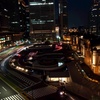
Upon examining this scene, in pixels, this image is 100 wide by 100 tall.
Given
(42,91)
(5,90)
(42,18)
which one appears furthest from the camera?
(42,18)

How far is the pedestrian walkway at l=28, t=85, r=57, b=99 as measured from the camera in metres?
35.5

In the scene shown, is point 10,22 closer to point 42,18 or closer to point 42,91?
point 42,18

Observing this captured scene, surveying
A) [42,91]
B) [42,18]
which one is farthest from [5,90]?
[42,18]

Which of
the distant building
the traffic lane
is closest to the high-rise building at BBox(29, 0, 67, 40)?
the distant building

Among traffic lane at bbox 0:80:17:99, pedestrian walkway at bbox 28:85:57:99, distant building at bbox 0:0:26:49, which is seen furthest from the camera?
distant building at bbox 0:0:26:49

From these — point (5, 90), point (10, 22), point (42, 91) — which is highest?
point (10, 22)

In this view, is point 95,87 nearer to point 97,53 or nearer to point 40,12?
point 97,53

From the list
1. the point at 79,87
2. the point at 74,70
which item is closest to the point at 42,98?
the point at 79,87

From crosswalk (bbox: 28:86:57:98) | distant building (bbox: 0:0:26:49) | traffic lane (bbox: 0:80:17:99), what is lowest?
crosswalk (bbox: 28:86:57:98)

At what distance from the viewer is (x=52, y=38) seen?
162m

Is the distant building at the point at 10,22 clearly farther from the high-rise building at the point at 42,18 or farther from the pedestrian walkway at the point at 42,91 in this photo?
the pedestrian walkway at the point at 42,91

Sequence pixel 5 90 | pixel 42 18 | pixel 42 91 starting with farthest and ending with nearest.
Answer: pixel 42 18, pixel 42 91, pixel 5 90

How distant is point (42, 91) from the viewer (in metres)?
37.6

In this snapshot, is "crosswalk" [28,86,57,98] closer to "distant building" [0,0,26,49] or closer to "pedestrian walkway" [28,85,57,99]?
"pedestrian walkway" [28,85,57,99]
